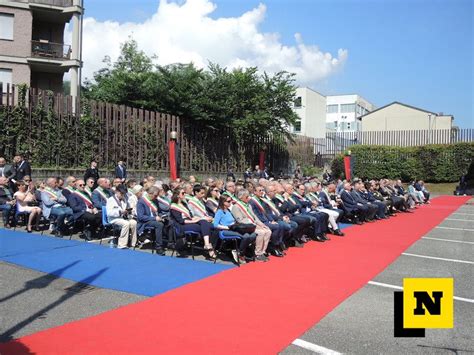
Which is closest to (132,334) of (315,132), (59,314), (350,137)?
(59,314)

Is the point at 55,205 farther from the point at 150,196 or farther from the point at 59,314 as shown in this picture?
the point at 59,314

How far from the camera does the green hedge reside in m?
29.7

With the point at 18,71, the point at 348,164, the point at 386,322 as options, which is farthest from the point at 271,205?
the point at 18,71

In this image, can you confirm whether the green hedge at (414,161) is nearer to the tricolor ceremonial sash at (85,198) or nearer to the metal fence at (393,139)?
the metal fence at (393,139)

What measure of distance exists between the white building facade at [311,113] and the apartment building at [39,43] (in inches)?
1288

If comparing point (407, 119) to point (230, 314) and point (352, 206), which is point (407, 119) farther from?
point (230, 314)

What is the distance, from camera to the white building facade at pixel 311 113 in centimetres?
5934

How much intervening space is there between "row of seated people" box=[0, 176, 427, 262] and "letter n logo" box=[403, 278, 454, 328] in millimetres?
4931

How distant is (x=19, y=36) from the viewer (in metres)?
27.9

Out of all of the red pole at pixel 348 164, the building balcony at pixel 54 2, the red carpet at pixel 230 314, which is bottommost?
the red carpet at pixel 230 314

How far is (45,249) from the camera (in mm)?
8938

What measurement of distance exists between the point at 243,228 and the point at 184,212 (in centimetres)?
128

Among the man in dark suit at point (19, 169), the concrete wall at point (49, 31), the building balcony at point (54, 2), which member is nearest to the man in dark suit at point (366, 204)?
the man in dark suit at point (19, 169)

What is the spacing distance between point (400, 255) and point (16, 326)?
24.3 feet
